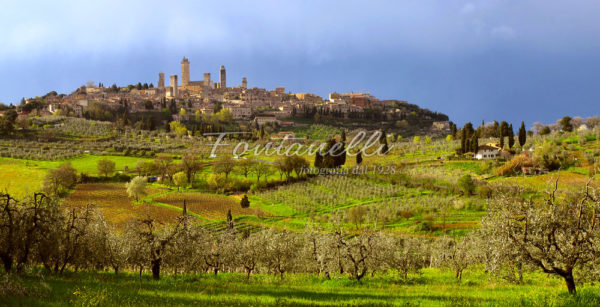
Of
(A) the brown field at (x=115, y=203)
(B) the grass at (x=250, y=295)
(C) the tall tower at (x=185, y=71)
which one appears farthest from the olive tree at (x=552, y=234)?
(C) the tall tower at (x=185, y=71)

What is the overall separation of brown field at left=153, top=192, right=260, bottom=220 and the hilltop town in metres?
53.9

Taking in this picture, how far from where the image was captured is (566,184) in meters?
39.2

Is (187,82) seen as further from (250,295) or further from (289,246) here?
(250,295)

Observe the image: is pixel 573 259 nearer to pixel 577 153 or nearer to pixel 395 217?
pixel 395 217

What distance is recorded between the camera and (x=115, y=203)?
43.2 m

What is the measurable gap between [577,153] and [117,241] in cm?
5274

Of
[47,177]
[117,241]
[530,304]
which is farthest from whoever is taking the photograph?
[47,177]

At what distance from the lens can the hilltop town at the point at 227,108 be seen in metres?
112

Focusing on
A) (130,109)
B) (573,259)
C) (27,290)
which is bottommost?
(27,290)

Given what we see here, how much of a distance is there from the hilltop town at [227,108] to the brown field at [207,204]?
177 feet

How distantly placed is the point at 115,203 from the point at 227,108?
259 ft

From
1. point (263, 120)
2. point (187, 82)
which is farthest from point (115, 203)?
point (187, 82)

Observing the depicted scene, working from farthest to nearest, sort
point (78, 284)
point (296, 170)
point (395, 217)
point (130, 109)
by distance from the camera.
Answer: point (130, 109) < point (296, 170) < point (395, 217) < point (78, 284)

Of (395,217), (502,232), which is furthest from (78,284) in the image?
(395,217)
